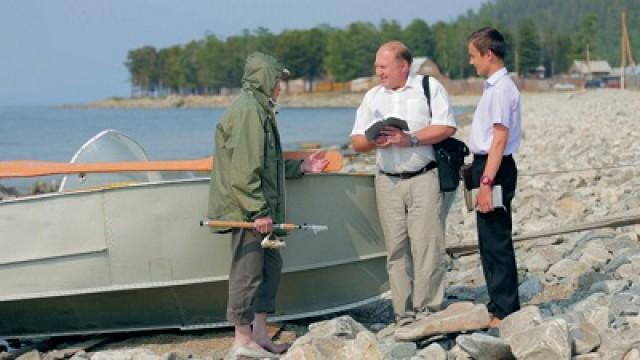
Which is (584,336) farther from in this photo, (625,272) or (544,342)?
(625,272)

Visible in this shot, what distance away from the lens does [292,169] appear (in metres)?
5.95

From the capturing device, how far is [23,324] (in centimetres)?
641

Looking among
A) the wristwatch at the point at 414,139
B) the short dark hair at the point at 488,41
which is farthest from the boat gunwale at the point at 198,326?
the short dark hair at the point at 488,41

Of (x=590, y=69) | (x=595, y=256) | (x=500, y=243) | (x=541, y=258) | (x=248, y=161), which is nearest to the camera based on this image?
(x=248, y=161)

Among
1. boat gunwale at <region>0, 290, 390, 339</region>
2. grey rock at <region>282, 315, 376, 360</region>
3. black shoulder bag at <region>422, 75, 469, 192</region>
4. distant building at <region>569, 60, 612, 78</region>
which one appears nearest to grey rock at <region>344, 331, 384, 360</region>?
grey rock at <region>282, 315, 376, 360</region>

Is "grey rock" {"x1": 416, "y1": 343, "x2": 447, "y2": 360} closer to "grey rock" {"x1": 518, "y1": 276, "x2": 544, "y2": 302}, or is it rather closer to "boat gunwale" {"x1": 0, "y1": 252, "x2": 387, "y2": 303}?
"boat gunwale" {"x1": 0, "y1": 252, "x2": 387, "y2": 303}

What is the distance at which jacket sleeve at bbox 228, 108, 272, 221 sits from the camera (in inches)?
201

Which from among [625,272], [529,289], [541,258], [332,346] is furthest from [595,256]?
[332,346]

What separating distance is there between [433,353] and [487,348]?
33 cm

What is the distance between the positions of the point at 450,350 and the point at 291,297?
1722 mm

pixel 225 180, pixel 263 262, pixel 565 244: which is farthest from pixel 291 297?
pixel 565 244

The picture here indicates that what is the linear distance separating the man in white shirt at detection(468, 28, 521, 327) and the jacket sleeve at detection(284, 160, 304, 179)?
43.5 inches

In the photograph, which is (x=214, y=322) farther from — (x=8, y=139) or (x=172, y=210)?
(x=8, y=139)

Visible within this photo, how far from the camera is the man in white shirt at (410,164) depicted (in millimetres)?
5609
